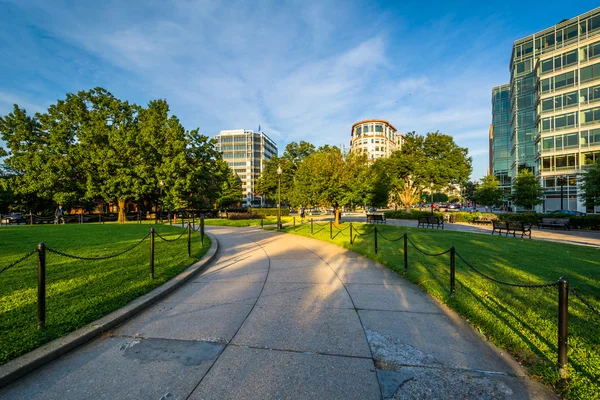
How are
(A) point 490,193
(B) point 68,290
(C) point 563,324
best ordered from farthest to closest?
(A) point 490,193
(B) point 68,290
(C) point 563,324

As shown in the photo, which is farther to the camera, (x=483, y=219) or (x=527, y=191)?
(x=527, y=191)

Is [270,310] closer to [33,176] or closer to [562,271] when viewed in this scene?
[562,271]

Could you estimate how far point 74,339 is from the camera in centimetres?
344

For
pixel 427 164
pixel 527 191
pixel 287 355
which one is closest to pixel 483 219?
pixel 527 191

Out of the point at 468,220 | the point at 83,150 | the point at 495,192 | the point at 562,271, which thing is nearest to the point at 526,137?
the point at 495,192

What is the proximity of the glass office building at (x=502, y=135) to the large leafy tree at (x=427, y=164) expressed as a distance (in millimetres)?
36332

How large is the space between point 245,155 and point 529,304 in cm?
10957

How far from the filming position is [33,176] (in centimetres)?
2977

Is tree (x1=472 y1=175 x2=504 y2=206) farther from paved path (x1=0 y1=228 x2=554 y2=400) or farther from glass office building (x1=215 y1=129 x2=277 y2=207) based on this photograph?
glass office building (x1=215 y1=129 x2=277 y2=207)

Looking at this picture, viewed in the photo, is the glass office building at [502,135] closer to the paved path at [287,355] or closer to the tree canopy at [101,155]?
the tree canopy at [101,155]

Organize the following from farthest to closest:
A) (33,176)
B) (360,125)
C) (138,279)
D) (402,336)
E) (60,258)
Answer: (360,125), (33,176), (60,258), (138,279), (402,336)

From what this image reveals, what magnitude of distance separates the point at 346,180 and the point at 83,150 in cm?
3235

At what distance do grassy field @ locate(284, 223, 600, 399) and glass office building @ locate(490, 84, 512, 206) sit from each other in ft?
224

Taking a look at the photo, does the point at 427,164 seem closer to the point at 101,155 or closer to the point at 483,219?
the point at 483,219
